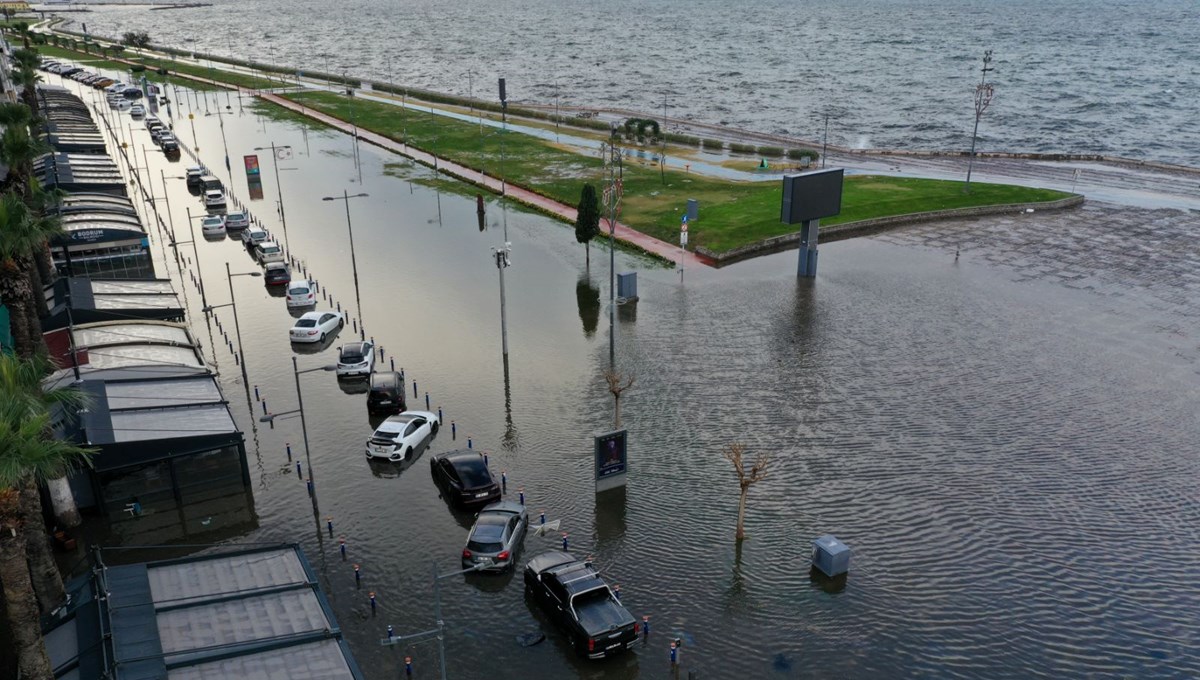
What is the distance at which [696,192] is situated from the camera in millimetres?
80188

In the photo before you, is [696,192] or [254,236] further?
[696,192]

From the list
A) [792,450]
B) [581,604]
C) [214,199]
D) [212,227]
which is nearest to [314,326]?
[792,450]

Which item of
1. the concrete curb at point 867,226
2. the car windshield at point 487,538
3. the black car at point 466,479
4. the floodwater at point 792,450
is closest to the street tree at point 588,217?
the floodwater at point 792,450

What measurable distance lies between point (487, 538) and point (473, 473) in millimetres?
4077

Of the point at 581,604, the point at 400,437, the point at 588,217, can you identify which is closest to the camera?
the point at 581,604

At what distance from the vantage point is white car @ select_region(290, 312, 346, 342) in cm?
4475

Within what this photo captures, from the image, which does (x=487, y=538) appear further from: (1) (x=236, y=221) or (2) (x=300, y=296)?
(1) (x=236, y=221)

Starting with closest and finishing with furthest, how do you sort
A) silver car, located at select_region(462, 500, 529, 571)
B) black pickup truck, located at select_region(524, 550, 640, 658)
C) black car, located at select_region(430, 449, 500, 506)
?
black pickup truck, located at select_region(524, 550, 640, 658)
silver car, located at select_region(462, 500, 529, 571)
black car, located at select_region(430, 449, 500, 506)

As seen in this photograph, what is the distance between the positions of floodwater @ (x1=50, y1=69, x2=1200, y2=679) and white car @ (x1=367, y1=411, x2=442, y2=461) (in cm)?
106

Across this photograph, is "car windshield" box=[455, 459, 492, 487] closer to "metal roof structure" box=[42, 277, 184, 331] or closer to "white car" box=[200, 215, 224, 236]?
"metal roof structure" box=[42, 277, 184, 331]

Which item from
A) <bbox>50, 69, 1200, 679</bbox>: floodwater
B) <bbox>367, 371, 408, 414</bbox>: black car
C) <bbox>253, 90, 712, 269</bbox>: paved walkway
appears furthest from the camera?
<bbox>253, 90, 712, 269</bbox>: paved walkway

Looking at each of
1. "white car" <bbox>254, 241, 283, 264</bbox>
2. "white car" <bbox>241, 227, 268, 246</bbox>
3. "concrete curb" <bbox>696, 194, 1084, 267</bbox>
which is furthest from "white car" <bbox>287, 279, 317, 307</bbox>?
"concrete curb" <bbox>696, 194, 1084, 267</bbox>

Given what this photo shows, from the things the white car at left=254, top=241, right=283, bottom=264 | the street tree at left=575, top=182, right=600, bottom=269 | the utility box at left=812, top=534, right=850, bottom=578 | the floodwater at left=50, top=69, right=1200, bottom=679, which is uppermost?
the street tree at left=575, top=182, right=600, bottom=269

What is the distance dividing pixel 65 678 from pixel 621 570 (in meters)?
15.3
